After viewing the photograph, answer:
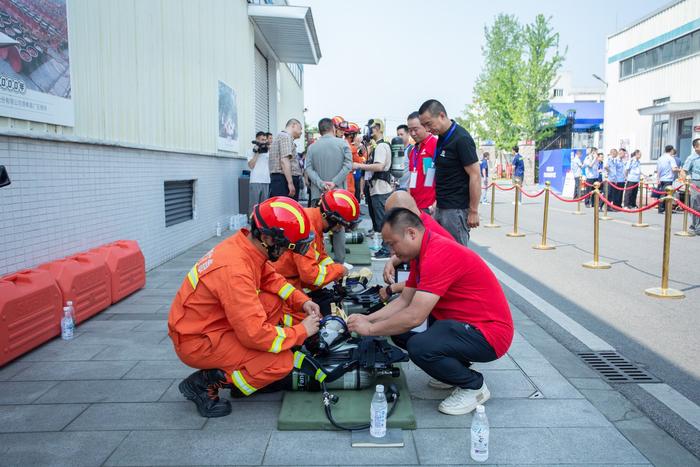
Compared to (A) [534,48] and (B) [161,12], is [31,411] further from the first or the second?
(A) [534,48]

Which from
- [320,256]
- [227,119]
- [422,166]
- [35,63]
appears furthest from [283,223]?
[227,119]

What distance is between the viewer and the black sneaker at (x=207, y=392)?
353 centimetres

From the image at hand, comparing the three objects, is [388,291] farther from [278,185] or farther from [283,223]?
[278,185]

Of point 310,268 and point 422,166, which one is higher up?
point 422,166

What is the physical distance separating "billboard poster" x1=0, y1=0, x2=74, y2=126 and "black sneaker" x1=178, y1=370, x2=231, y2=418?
2.82 metres

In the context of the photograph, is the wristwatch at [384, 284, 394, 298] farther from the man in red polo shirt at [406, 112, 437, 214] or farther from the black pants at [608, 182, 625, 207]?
the black pants at [608, 182, 625, 207]

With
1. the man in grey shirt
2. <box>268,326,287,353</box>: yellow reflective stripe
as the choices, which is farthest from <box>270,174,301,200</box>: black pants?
<box>268,326,287,353</box>: yellow reflective stripe

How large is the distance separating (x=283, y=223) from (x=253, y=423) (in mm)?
1222

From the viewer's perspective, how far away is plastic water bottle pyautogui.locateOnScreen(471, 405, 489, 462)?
9.75 ft

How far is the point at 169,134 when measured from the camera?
29.1 feet

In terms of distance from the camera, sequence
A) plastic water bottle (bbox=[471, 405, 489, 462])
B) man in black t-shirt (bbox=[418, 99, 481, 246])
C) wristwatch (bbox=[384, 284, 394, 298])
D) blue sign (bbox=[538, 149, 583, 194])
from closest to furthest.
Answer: plastic water bottle (bbox=[471, 405, 489, 462]), wristwatch (bbox=[384, 284, 394, 298]), man in black t-shirt (bbox=[418, 99, 481, 246]), blue sign (bbox=[538, 149, 583, 194])

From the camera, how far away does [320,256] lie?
5.46 m

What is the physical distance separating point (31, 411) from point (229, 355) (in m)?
1.33

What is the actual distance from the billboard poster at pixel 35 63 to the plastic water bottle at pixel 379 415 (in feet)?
12.4
